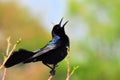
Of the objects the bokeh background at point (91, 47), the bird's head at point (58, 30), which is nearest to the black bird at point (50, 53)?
the bird's head at point (58, 30)

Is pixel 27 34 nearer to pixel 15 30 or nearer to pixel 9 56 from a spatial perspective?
pixel 15 30

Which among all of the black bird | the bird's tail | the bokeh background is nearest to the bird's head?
the black bird

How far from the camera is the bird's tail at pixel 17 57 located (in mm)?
4945

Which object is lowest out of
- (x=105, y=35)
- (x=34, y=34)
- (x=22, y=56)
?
(x=34, y=34)

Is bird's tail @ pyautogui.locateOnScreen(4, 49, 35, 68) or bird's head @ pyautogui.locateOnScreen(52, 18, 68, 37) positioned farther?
bird's head @ pyautogui.locateOnScreen(52, 18, 68, 37)

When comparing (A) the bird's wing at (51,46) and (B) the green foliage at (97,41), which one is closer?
(A) the bird's wing at (51,46)

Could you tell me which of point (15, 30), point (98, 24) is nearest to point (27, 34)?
point (15, 30)

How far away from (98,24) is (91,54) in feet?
7.78

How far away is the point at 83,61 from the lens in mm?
34969

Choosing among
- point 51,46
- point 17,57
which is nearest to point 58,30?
point 51,46

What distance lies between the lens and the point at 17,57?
5012 mm

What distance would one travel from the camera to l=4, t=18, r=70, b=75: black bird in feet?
16.5

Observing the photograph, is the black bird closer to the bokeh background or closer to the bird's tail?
the bird's tail

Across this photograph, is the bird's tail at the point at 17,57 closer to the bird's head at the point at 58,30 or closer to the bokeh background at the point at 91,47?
the bird's head at the point at 58,30
